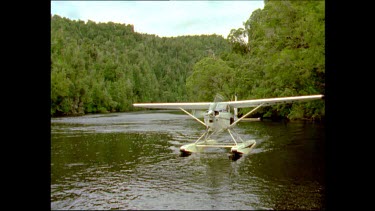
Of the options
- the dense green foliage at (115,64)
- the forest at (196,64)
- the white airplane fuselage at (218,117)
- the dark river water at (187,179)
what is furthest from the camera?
the dense green foliage at (115,64)

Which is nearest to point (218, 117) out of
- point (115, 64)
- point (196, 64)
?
point (196, 64)

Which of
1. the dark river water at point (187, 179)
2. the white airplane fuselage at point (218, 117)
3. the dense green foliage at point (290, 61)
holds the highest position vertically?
the dense green foliage at point (290, 61)

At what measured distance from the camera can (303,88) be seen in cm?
2248

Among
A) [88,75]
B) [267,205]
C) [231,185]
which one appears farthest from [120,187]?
[88,75]

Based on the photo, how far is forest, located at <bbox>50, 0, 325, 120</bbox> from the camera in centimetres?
2141

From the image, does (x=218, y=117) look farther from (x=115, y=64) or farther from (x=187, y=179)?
(x=115, y=64)

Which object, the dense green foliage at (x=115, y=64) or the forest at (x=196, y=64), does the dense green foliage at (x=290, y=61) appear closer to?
the forest at (x=196, y=64)

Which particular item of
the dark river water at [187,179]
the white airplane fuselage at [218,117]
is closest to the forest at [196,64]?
the dark river water at [187,179]

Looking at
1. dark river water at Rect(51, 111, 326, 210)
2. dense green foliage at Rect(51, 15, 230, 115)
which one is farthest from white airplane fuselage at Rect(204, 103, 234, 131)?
dense green foliage at Rect(51, 15, 230, 115)

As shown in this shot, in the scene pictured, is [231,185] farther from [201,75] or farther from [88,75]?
[88,75]

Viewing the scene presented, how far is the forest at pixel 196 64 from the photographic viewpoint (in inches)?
843

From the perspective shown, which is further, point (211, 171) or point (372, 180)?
point (211, 171)
